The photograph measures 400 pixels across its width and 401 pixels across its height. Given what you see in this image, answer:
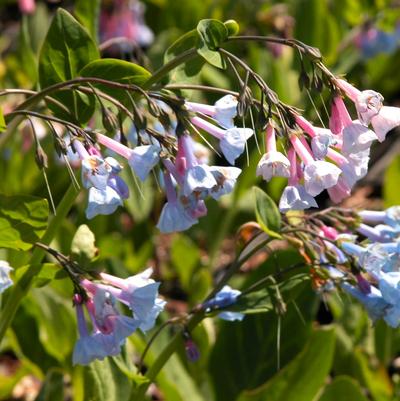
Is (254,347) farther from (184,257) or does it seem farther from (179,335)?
(184,257)

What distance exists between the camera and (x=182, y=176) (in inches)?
53.4

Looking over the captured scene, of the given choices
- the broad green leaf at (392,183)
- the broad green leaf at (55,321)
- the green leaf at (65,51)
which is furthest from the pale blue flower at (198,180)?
the broad green leaf at (392,183)

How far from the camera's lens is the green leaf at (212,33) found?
58.0 inches

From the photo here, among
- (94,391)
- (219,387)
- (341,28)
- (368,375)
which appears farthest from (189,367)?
(341,28)

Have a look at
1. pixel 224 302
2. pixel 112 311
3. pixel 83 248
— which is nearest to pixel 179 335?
pixel 224 302

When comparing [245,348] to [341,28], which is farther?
[341,28]

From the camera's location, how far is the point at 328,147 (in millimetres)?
1387

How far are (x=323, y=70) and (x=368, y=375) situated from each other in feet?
3.56

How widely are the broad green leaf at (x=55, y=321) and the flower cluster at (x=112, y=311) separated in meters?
0.87

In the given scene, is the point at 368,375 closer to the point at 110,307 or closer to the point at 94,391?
the point at 94,391

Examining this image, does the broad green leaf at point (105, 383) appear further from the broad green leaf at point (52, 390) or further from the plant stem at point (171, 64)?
the plant stem at point (171, 64)

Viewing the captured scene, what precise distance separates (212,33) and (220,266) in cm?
195

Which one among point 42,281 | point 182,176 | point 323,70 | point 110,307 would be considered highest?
point 323,70

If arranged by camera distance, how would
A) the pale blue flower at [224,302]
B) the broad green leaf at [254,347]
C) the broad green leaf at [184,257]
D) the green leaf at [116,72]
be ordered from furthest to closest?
1. the broad green leaf at [184,257]
2. the broad green leaf at [254,347]
3. the pale blue flower at [224,302]
4. the green leaf at [116,72]
